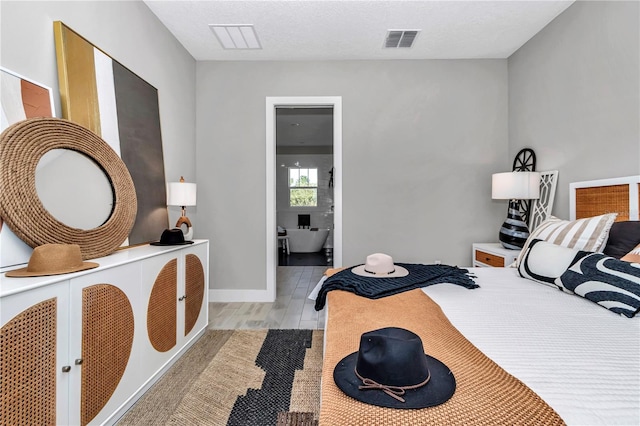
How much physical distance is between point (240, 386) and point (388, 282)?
1122 mm

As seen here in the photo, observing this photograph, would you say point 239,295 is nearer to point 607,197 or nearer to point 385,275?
point 385,275

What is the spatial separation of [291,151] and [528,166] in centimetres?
634

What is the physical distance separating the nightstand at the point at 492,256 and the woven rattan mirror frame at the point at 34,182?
3098 mm

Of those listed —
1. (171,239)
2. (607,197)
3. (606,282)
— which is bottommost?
(606,282)

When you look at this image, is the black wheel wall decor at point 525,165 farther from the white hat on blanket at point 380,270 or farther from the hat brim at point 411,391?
the hat brim at point 411,391

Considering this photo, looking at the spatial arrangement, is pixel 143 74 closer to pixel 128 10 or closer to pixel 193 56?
pixel 128 10

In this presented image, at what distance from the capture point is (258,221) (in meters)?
3.67

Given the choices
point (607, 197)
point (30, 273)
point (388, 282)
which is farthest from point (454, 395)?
point (607, 197)

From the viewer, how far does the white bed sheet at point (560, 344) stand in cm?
76

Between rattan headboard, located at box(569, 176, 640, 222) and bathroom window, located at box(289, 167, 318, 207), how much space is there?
21.9ft

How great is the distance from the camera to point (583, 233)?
1.88m

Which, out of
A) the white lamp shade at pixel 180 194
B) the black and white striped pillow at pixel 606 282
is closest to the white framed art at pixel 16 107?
the white lamp shade at pixel 180 194

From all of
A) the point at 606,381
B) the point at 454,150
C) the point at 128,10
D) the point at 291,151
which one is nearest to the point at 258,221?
the point at 128,10

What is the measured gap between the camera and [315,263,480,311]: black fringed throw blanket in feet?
5.50
